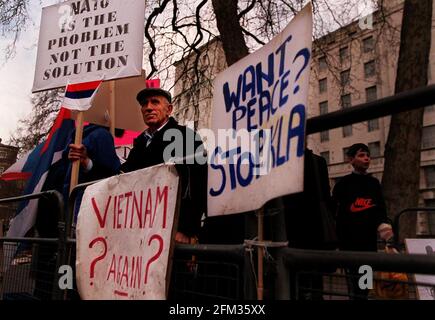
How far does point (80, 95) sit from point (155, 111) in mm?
651

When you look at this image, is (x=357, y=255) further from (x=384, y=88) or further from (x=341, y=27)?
(x=384, y=88)

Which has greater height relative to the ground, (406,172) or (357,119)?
(406,172)

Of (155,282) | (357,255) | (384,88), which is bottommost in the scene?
(155,282)

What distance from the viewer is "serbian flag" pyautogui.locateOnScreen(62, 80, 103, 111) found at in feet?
10.5

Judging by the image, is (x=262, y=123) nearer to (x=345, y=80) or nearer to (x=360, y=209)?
(x=360, y=209)

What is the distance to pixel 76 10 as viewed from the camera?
3689 mm

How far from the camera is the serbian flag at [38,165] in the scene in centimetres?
348

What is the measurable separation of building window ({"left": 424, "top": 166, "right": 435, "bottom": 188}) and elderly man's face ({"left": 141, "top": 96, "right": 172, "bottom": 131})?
3518 cm

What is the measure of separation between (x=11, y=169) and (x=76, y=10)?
169 cm

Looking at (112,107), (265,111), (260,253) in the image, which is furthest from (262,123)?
(112,107)

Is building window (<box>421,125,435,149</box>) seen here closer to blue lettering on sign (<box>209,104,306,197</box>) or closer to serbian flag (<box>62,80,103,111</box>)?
serbian flag (<box>62,80,103,111</box>)

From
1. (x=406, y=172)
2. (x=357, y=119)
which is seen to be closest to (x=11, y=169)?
(x=357, y=119)

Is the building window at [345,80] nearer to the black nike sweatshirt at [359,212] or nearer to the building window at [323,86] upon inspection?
the black nike sweatshirt at [359,212]

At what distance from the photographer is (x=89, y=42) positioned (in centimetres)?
354
